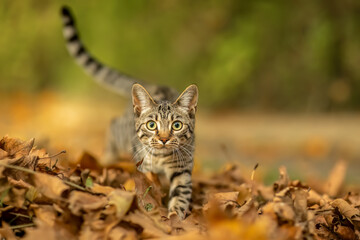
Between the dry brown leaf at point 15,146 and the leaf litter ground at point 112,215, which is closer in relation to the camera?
the leaf litter ground at point 112,215

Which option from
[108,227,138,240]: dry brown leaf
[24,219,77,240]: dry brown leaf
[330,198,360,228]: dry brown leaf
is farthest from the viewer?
[330,198,360,228]: dry brown leaf

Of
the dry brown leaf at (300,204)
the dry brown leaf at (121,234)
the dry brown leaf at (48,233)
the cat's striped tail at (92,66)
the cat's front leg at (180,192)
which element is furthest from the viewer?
the cat's striped tail at (92,66)

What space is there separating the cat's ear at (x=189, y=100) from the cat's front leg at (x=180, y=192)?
401 millimetres

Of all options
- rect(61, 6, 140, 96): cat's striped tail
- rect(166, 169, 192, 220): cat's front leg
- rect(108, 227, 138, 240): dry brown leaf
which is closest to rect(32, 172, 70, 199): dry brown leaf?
rect(108, 227, 138, 240): dry brown leaf

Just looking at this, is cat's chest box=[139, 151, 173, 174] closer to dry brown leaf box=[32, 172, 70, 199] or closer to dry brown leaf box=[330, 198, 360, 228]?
dry brown leaf box=[330, 198, 360, 228]

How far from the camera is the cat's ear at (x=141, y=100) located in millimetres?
3094

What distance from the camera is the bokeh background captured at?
13008mm

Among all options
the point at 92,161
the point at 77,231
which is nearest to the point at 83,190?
the point at 77,231

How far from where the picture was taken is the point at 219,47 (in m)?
13.7

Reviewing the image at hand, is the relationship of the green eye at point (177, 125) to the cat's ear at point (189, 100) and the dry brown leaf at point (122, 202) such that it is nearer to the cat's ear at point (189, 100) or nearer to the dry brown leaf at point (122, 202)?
the cat's ear at point (189, 100)

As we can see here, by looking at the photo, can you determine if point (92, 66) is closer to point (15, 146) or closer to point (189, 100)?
point (189, 100)

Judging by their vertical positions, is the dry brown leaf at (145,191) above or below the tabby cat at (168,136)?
below

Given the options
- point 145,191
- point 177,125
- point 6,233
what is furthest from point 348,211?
point 6,233

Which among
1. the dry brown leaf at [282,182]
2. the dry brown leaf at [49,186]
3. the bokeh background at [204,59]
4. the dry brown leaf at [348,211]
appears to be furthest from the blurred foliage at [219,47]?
the dry brown leaf at [49,186]
